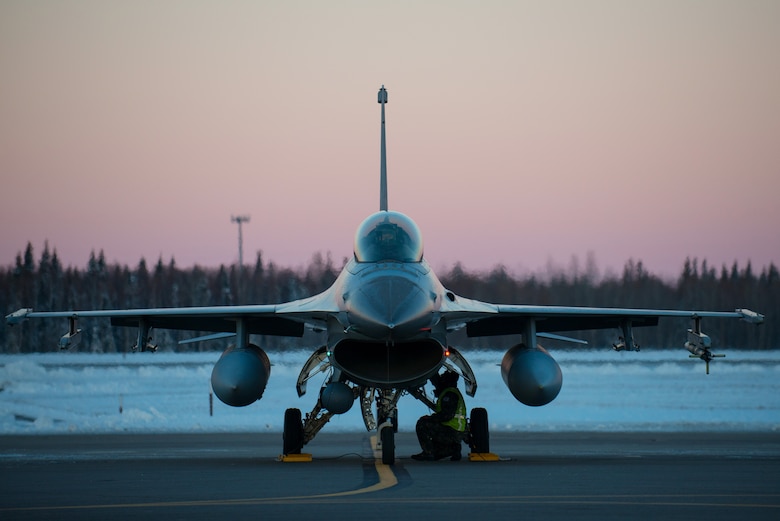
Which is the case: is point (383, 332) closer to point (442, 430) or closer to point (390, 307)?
point (390, 307)

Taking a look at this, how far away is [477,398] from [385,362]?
16.3 meters

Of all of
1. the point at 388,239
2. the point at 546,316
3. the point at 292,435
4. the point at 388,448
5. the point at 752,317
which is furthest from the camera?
the point at 546,316

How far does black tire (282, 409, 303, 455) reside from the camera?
15.7m

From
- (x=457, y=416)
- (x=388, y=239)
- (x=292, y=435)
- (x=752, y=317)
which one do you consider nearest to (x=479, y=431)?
(x=457, y=416)

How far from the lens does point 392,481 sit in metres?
11.9

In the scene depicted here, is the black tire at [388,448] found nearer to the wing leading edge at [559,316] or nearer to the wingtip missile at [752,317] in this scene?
the wing leading edge at [559,316]

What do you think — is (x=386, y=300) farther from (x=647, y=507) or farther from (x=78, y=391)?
(x=78, y=391)

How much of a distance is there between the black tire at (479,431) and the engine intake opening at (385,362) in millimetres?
1646

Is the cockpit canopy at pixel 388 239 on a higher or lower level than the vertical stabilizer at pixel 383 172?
lower

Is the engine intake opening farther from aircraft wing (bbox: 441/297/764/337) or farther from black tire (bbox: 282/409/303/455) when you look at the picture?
black tire (bbox: 282/409/303/455)

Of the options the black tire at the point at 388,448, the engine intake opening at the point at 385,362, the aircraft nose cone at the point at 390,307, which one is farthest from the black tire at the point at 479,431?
the aircraft nose cone at the point at 390,307

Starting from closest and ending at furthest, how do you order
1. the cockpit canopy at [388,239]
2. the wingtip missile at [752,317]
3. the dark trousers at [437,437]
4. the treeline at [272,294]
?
the cockpit canopy at [388,239] < the dark trousers at [437,437] < the wingtip missile at [752,317] < the treeline at [272,294]

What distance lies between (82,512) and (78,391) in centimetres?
2655

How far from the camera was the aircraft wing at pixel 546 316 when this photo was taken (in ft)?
49.8
